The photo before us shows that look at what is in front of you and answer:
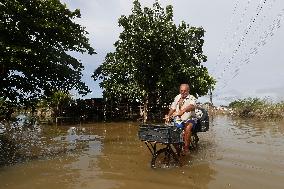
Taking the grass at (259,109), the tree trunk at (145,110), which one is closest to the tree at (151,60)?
the tree trunk at (145,110)

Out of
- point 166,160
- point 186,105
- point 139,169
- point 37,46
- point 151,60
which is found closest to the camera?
point 139,169

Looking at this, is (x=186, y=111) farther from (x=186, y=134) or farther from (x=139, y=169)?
(x=139, y=169)

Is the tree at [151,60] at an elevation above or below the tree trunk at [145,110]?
above

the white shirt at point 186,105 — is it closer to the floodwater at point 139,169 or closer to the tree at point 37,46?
the floodwater at point 139,169

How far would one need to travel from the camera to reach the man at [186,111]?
9430 millimetres

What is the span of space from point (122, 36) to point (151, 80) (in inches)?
166

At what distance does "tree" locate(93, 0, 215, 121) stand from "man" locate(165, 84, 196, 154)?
48.9 ft

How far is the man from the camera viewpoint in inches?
371

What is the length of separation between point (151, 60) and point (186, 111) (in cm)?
1693

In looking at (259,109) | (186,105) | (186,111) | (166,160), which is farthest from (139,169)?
(259,109)

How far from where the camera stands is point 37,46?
67.8ft

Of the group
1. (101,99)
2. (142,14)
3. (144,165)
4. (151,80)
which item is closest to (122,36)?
(142,14)

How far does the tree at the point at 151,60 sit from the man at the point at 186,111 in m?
14.9

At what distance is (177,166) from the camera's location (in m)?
8.96
